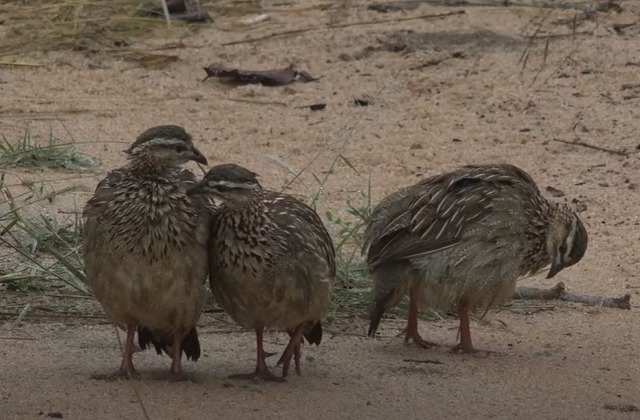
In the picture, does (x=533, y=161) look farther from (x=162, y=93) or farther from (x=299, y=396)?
(x=299, y=396)

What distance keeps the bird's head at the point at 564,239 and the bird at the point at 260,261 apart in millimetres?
1440

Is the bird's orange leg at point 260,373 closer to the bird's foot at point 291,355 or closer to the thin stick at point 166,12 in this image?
the bird's foot at point 291,355

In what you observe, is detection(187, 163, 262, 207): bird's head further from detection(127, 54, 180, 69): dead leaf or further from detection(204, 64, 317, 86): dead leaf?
detection(127, 54, 180, 69): dead leaf

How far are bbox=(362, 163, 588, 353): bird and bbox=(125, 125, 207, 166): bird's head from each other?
131 cm

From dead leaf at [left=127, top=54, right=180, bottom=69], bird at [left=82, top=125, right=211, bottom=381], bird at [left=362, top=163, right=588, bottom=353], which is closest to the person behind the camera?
bird at [left=82, top=125, right=211, bottom=381]

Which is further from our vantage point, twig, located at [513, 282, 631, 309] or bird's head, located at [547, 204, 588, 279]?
twig, located at [513, 282, 631, 309]

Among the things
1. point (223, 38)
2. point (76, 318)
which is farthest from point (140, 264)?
point (223, 38)

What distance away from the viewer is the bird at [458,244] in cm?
745

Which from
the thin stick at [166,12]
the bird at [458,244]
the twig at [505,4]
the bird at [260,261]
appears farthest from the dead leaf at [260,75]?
the bird at [260,261]

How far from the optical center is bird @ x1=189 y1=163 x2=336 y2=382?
21.7 feet

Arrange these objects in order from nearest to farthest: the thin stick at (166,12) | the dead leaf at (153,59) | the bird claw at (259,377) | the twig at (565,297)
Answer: the bird claw at (259,377)
the twig at (565,297)
the dead leaf at (153,59)
the thin stick at (166,12)

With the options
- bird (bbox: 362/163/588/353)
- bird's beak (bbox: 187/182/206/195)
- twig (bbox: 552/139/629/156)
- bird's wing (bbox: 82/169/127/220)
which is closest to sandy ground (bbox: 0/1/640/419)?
twig (bbox: 552/139/629/156)

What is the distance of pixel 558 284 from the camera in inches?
330

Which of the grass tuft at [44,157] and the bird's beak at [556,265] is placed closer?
the bird's beak at [556,265]
